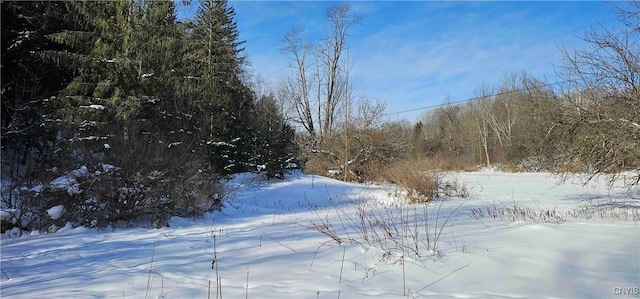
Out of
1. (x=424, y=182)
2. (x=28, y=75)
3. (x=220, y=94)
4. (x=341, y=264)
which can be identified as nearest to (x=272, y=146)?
(x=220, y=94)

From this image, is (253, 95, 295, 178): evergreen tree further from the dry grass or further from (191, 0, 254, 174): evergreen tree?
Result: the dry grass

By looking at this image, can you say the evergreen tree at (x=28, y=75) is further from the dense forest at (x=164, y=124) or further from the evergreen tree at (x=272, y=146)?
the evergreen tree at (x=272, y=146)

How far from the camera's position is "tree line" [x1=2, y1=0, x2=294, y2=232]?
8445 mm

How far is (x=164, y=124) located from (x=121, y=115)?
6.58 ft

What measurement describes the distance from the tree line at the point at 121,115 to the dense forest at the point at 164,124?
0.04m

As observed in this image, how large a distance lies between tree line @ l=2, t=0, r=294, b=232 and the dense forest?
0.04 m

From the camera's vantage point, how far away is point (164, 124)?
50.0ft

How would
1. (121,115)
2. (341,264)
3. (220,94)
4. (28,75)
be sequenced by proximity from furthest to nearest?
(220,94), (28,75), (121,115), (341,264)

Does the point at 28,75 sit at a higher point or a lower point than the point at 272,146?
higher

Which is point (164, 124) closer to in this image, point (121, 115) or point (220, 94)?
point (121, 115)

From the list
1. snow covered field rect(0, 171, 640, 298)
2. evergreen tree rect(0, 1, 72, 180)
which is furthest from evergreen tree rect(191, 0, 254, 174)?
snow covered field rect(0, 171, 640, 298)

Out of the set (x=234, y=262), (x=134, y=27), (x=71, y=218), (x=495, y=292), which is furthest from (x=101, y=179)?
(x=134, y=27)

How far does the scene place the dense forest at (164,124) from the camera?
799cm

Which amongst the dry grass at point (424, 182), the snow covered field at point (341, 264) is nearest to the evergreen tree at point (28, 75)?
the snow covered field at point (341, 264)
